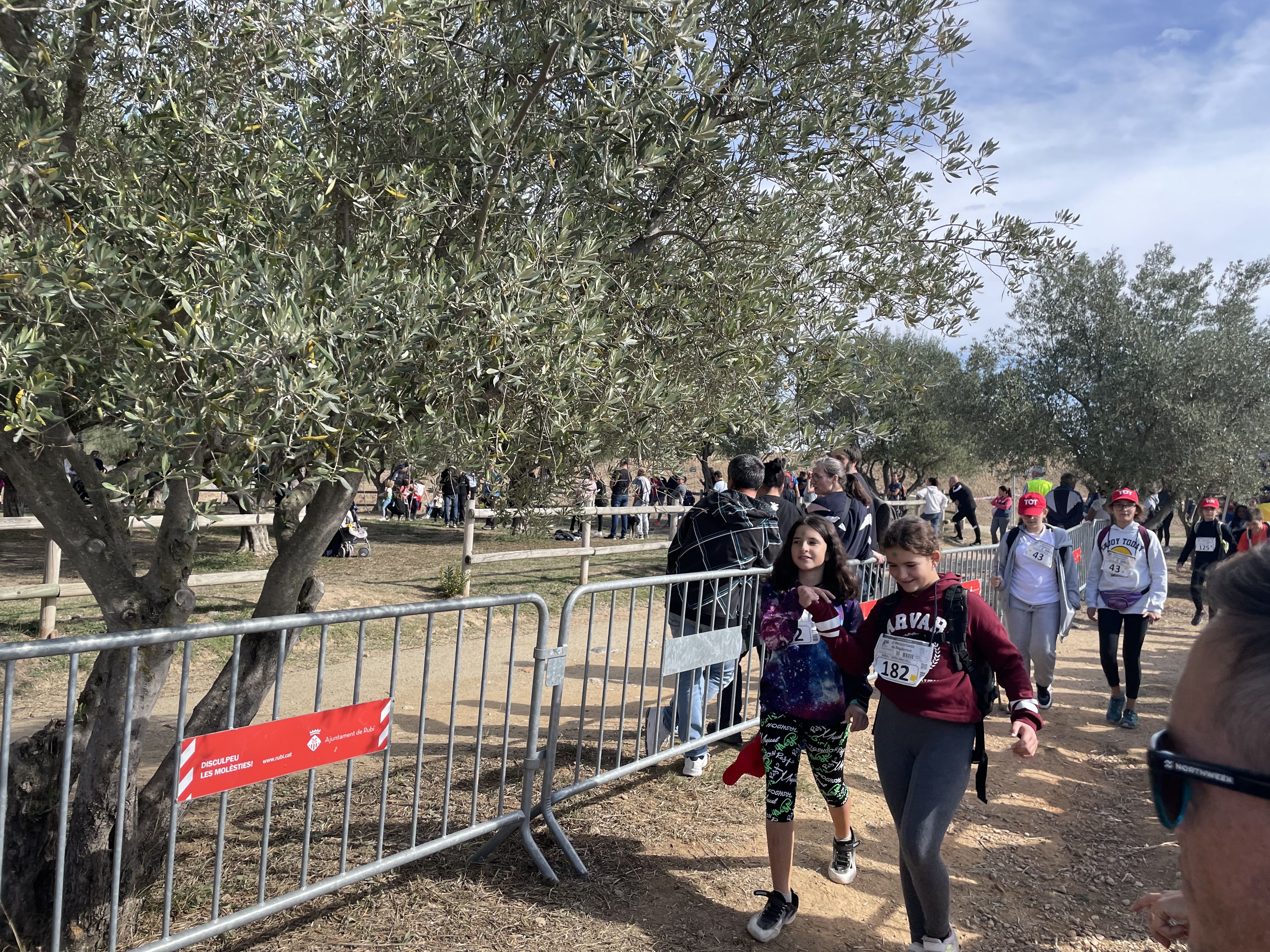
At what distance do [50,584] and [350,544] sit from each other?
8.32 m

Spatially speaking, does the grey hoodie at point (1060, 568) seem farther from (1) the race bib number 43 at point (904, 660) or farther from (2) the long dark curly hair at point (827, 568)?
(1) the race bib number 43 at point (904, 660)

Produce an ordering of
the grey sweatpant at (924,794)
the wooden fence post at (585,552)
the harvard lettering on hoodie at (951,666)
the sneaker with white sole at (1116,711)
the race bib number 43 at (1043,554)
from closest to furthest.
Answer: the grey sweatpant at (924,794)
the harvard lettering on hoodie at (951,666)
the race bib number 43 at (1043,554)
the sneaker with white sole at (1116,711)
the wooden fence post at (585,552)

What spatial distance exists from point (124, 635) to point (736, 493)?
12.4 feet

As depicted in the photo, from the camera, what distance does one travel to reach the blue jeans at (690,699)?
17.5ft

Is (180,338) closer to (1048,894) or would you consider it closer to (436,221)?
(436,221)

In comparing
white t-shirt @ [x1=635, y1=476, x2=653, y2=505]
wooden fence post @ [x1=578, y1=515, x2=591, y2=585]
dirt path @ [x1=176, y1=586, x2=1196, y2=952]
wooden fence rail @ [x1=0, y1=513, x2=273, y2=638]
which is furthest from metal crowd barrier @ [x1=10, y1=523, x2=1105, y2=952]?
white t-shirt @ [x1=635, y1=476, x2=653, y2=505]

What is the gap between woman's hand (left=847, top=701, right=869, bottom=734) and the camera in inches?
150

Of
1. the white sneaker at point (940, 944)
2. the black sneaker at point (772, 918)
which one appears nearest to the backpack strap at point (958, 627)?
the white sneaker at point (940, 944)

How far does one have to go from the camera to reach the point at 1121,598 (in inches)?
285

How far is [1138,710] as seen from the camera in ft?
26.6

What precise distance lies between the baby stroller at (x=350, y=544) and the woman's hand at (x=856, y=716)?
1363 cm

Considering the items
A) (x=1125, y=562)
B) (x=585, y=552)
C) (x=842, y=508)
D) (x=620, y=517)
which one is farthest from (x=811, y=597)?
(x=620, y=517)

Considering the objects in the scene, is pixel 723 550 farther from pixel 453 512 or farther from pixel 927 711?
pixel 453 512

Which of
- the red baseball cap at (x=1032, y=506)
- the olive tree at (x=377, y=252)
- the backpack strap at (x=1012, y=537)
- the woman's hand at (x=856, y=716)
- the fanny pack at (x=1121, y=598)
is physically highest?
the olive tree at (x=377, y=252)
